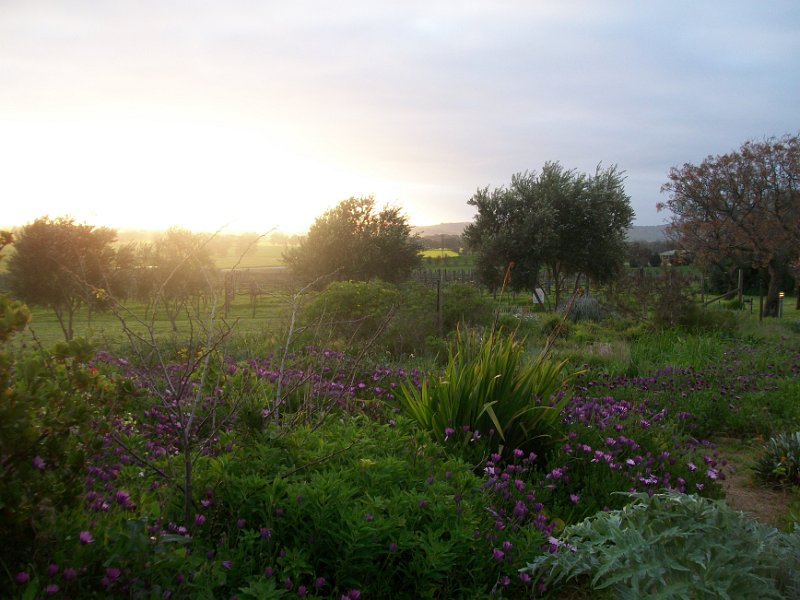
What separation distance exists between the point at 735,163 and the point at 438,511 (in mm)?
26047

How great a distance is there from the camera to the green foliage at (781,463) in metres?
5.00

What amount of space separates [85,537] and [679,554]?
235 cm

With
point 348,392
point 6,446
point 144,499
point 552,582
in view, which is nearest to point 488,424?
point 348,392

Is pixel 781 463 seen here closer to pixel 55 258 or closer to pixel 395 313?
pixel 395 313

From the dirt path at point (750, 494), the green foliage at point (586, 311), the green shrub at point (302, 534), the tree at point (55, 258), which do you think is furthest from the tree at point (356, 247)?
the green shrub at point (302, 534)

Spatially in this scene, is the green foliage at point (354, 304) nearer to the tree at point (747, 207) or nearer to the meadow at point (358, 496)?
the meadow at point (358, 496)

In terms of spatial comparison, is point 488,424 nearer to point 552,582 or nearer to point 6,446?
point 552,582

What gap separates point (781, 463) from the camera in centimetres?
505

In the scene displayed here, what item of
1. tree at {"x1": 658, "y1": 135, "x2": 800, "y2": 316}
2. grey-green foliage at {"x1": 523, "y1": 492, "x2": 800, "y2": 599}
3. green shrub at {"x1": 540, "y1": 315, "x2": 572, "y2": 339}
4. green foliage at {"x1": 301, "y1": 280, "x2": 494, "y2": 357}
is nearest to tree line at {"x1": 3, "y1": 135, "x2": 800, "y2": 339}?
tree at {"x1": 658, "y1": 135, "x2": 800, "y2": 316}

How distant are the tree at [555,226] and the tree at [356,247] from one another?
3.31 m

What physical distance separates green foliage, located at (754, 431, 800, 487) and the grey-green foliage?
2.14 m

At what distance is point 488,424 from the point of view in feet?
15.5

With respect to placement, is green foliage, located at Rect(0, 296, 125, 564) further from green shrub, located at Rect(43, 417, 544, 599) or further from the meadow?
green shrub, located at Rect(43, 417, 544, 599)

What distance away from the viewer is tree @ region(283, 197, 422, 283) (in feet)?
81.4
